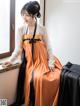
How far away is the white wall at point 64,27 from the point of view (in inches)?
101

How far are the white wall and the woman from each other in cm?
47

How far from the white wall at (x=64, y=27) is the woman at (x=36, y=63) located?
0.47m

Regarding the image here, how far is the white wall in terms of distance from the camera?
8.41ft

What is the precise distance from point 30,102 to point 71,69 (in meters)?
0.51

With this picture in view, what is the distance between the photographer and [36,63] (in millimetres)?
2170

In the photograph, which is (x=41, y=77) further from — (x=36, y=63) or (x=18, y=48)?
(x=18, y=48)

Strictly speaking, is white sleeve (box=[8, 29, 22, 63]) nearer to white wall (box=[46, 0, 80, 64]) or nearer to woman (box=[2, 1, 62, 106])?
woman (box=[2, 1, 62, 106])

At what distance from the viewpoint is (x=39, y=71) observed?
6.87 feet

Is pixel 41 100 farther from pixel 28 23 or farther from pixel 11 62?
pixel 28 23

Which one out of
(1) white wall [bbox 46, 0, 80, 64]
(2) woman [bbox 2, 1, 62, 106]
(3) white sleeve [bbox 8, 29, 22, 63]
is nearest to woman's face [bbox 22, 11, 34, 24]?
(2) woman [bbox 2, 1, 62, 106]

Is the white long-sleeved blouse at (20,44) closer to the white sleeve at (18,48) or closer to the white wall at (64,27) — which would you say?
the white sleeve at (18,48)

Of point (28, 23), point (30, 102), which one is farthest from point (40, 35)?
point (30, 102)

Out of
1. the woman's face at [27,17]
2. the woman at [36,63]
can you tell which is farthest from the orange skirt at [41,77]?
the woman's face at [27,17]

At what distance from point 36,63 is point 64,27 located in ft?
2.37
